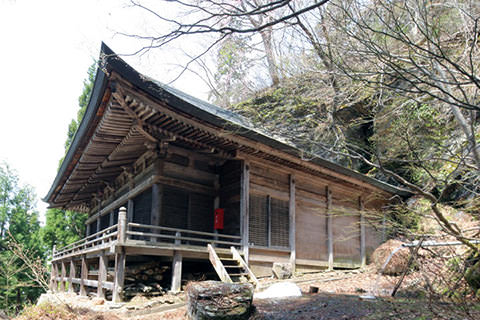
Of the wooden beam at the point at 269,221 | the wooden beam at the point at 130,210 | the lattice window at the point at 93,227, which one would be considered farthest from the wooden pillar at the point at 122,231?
the lattice window at the point at 93,227

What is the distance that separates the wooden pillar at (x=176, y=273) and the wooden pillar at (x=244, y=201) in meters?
2.11

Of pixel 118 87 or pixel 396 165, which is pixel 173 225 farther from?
pixel 396 165

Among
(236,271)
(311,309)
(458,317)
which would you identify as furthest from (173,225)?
(458,317)

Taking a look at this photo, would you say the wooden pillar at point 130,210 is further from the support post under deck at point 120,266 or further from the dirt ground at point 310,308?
the dirt ground at point 310,308

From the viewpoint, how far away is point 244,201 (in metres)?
9.70

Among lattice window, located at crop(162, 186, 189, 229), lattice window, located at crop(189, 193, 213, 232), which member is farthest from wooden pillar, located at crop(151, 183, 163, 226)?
lattice window, located at crop(189, 193, 213, 232)

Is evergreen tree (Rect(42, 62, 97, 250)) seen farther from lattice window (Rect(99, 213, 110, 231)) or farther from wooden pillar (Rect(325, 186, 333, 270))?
wooden pillar (Rect(325, 186, 333, 270))

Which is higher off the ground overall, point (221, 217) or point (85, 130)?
point (85, 130)

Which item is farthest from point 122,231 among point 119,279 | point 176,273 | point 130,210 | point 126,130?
point 130,210

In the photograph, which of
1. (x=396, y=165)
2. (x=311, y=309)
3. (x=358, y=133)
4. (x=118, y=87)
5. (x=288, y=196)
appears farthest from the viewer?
(x=358, y=133)

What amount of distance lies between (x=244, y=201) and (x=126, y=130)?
3.65m

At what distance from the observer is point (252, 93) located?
22.1 m

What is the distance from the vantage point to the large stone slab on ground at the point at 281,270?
9.90 meters

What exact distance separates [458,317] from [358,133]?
16387 mm
